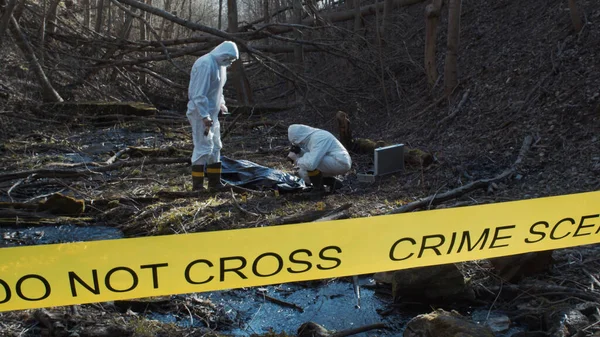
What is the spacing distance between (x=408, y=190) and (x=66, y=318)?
4.34 m

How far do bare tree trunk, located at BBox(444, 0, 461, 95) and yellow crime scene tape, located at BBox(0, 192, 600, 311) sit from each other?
693 cm

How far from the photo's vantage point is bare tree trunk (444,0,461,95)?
9352 millimetres

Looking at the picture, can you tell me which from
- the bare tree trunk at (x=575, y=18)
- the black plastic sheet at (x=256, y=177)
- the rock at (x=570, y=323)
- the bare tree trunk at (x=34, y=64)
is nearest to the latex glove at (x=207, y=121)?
the black plastic sheet at (x=256, y=177)

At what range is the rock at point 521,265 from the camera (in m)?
4.04

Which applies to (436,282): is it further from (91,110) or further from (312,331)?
(91,110)

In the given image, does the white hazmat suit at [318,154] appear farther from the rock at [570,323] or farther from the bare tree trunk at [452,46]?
the bare tree trunk at [452,46]

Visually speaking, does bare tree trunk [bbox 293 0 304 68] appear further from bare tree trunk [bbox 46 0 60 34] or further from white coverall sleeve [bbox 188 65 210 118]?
white coverall sleeve [bbox 188 65 210 118]

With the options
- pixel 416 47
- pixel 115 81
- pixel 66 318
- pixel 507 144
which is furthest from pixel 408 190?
pixel 115 81

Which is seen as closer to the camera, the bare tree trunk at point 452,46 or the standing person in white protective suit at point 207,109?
the standing person in white protective suit at point 207,109

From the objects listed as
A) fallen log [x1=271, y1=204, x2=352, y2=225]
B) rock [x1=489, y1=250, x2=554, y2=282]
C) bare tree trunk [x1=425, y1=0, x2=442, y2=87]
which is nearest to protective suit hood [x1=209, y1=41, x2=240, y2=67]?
fallen log [x1=271, y1=204, x2=352, y2=225]

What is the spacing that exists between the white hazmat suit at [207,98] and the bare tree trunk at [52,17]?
23.5 feet

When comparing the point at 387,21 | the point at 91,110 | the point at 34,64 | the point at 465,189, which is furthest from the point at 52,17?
the point at 465,189

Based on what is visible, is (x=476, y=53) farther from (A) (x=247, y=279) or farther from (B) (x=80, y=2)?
(B) (x=80, y=2)

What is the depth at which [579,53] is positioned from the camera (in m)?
8.30
